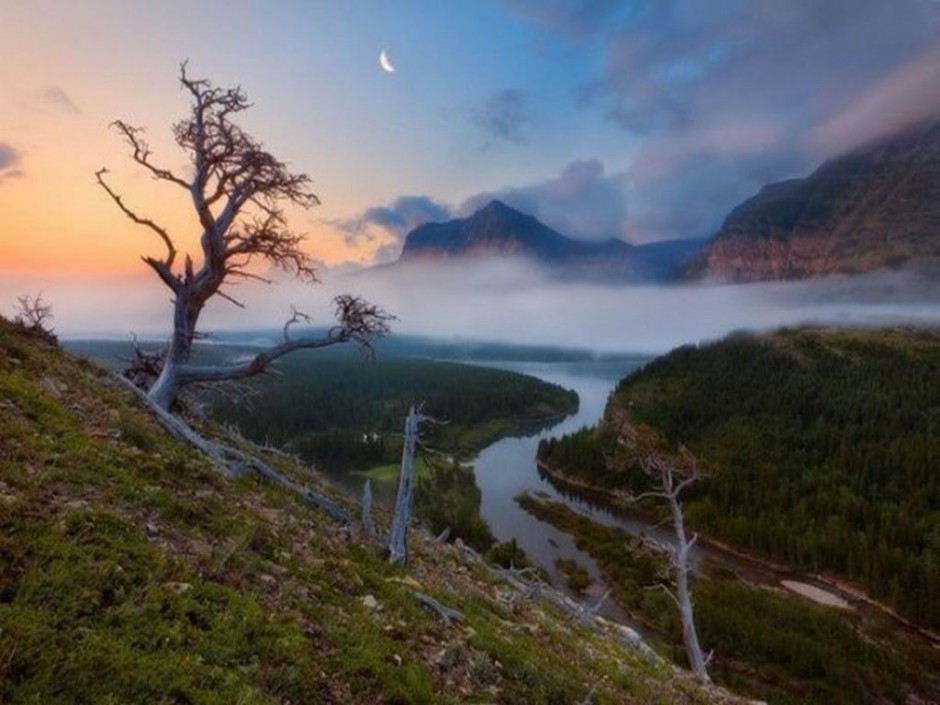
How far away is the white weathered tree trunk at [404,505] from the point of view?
1441 cm

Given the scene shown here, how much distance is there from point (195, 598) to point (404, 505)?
736 cm

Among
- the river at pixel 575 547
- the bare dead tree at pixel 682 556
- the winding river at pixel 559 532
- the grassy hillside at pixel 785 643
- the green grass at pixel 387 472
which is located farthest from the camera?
the green grass at pixel 387 472

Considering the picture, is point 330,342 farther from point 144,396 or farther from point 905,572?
point 905,572

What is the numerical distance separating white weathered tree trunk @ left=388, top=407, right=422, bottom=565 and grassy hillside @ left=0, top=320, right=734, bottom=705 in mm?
809

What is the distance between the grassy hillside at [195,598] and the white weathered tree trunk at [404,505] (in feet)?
2.65

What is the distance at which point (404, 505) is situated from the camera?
50.0 feet

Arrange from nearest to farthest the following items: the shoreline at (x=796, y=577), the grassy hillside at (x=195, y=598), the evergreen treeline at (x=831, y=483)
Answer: the grassy hillside at (x=195, y=598), the shoreline at (x=796, y=577), the evergreen treeline at (x=831, y=483)

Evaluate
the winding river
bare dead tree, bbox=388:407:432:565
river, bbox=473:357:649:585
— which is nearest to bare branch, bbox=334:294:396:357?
bare dead tree, bbox=388:407:432:565

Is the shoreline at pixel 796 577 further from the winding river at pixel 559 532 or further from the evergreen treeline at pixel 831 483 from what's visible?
the evergreen treeline at pixel 831 483

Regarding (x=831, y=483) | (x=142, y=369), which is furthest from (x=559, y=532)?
(x=142, y=369)

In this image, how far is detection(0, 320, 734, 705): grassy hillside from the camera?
6.71m

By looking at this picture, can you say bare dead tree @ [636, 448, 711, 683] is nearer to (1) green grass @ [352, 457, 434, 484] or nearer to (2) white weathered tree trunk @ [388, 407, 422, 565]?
(2) white weathered tree trunk @ [388, 407, 422, 565]

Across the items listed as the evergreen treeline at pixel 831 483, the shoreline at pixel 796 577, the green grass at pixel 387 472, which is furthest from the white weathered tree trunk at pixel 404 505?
the green grass at pixel 387 472

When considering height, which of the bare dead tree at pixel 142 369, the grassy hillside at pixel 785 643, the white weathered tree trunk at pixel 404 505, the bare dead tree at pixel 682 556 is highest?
the bare dead tree at pixel 142 369
